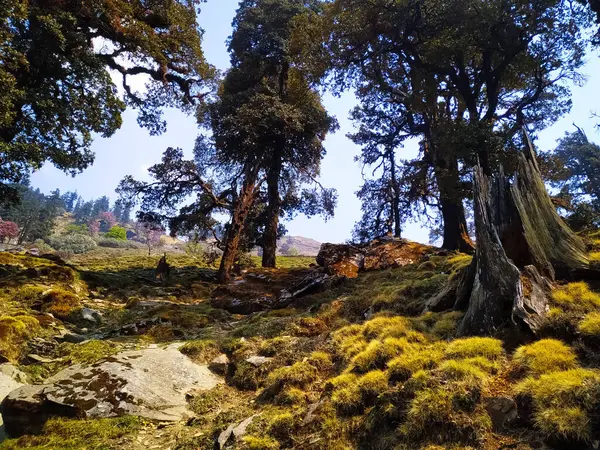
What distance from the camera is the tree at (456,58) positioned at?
15.8 meters

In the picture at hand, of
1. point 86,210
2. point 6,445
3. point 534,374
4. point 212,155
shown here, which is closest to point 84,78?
point 212,155

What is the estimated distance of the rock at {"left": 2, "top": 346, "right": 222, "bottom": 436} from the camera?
18.9ft

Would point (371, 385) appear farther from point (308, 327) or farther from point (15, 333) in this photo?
point (15, 333)

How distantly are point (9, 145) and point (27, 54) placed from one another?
4182mm

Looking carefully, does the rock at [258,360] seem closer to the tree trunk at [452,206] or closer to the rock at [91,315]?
the rock at [91,315]

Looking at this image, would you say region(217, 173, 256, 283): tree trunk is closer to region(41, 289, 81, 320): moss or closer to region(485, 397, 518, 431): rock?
region(41, 289, 81, 320): moss

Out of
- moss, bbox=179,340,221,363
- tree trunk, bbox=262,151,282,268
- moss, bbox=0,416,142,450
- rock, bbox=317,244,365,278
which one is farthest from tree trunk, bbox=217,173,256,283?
moss, bbox=0,416,142,450

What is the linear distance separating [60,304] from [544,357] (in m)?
13.3

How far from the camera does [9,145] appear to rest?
13.1 metres

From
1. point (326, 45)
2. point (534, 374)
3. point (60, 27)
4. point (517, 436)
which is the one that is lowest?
point (517, 436)

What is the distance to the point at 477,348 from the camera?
5.83m

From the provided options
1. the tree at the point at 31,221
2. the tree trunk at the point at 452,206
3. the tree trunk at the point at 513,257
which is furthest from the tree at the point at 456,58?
the tree at the point at 31,221

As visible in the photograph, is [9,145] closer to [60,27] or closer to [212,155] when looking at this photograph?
[60,27]

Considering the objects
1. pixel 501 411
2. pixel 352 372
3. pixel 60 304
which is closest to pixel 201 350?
Result: pixel 352 372
